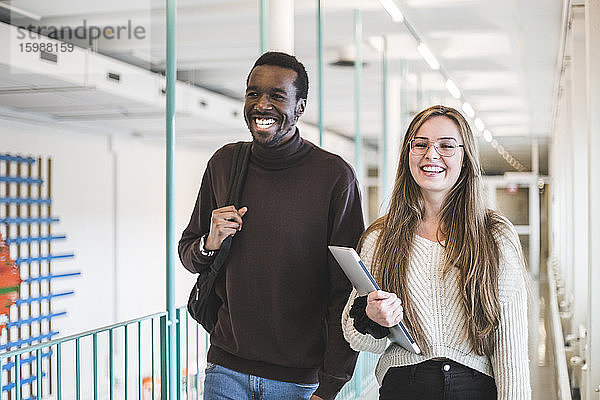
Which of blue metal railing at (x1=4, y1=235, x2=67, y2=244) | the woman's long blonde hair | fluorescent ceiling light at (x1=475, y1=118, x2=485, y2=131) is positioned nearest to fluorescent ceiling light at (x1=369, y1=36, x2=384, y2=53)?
blue metal railing at (x1=4, y1=235, x2=67, y2=244)

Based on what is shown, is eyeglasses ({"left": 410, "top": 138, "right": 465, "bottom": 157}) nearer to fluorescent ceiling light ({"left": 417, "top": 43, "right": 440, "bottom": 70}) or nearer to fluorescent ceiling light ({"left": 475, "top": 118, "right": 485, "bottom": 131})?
fluorescent ceiling light ({"left": 417, "top": 43, "right": 440, "bottom": 70})

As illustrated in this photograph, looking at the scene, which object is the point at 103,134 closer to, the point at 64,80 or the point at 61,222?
the point at 61,222

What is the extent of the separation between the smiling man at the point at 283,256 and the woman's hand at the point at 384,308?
0.23 m

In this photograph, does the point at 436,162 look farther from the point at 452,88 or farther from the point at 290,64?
the point at 452,88

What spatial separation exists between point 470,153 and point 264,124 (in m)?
0.46

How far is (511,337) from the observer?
1589 millimetres

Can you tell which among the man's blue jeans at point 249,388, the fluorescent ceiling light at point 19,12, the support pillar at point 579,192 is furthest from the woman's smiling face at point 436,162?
the fluorescent ceiling light at point 19,12

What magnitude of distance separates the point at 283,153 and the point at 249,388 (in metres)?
0.55

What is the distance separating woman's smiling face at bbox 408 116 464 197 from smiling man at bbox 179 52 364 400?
0.19 metres

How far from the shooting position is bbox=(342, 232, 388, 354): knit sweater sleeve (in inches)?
65.6

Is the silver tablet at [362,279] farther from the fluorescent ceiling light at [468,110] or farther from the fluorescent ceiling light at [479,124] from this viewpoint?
the fluorescent ceiling light at [479,124]

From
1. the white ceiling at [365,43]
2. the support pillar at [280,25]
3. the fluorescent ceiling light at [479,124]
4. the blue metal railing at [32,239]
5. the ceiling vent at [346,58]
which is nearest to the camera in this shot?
the support pillar at [280,25]

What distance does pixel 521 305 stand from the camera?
1.61 metres

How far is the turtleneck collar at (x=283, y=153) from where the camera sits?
1.81 m
